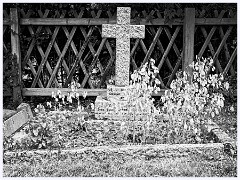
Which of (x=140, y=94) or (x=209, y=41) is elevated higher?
(x=209, y=41)

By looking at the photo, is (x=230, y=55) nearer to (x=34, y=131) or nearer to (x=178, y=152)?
(x=178, y=152)

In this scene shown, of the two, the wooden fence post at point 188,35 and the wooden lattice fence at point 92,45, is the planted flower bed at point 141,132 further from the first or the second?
the wooden lattice fence at point 92,45

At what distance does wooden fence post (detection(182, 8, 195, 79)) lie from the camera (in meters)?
6.98

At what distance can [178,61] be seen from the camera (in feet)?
23.9

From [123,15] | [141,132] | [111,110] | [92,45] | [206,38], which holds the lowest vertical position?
[141,132]

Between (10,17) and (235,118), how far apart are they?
4089mm

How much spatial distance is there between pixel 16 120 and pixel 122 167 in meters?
2.08

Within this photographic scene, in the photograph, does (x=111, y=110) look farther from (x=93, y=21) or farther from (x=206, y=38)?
(x=206, y=38)

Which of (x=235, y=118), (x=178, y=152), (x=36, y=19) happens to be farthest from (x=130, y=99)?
(x=36, y=19)

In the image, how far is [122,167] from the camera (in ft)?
13.9

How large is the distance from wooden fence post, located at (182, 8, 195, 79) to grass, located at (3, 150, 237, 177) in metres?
2.89

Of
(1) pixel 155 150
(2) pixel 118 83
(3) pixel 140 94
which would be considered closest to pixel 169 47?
(2) pixel 118 83

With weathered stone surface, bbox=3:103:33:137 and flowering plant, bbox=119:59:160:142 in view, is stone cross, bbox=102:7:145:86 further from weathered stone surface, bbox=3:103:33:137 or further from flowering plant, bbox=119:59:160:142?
weathered stone surface, bbox=3:103:33:137

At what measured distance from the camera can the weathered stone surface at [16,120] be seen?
5.27 metres
